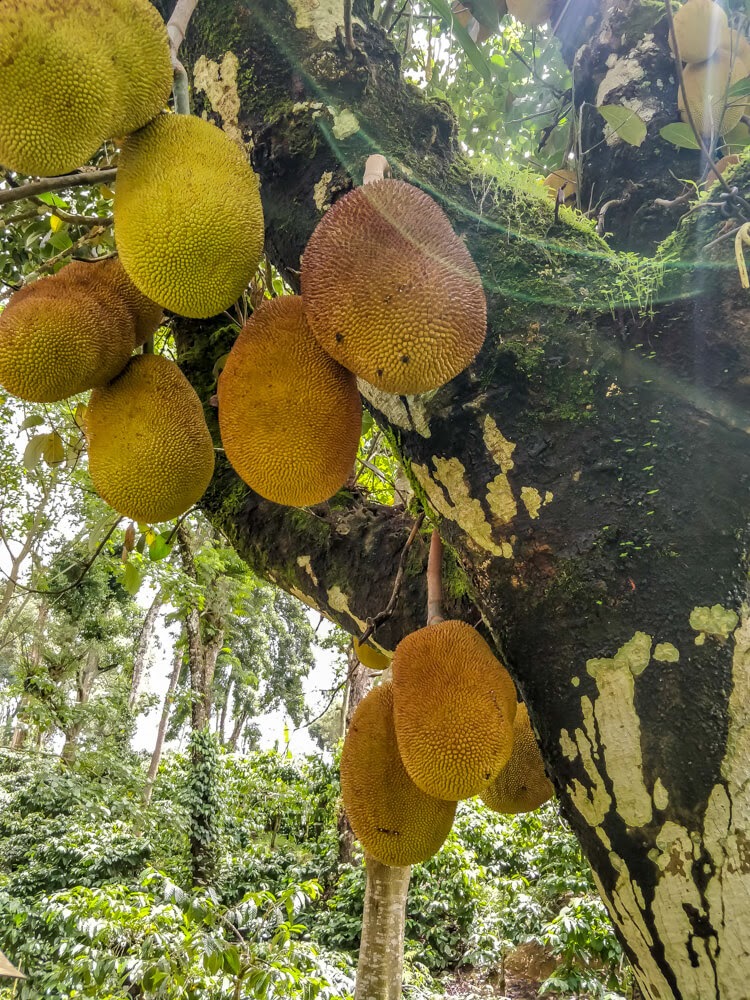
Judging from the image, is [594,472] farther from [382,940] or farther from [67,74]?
[382,940]

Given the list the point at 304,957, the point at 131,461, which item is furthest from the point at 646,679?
the point at 304,957

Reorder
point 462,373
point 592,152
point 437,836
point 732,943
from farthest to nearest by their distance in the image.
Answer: point 592,152 → point 437,836 → point 462,373 → point 732,943

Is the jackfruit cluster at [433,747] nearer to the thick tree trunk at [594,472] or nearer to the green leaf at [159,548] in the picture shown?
the thick tree trunk at [594,472]

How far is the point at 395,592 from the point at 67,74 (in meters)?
0.82

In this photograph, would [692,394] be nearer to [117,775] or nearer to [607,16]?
[607,16]

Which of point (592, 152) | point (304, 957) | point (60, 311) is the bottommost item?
point (304, 957)

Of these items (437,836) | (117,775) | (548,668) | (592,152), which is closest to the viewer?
(548,668)

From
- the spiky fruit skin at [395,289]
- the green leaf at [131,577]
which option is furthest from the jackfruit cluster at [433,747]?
the green leaf at [131,577]

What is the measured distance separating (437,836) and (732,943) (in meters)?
0.60

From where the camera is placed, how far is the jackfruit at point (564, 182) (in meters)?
1.39

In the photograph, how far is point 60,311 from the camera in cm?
111

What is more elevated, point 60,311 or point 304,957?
point 60,311

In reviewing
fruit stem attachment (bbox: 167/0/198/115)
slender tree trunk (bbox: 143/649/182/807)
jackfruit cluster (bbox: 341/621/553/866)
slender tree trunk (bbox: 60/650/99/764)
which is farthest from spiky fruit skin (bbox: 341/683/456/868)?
slender tree trunk (bbox: 60/650/99/764)

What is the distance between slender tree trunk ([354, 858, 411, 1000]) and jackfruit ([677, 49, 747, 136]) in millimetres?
1925
